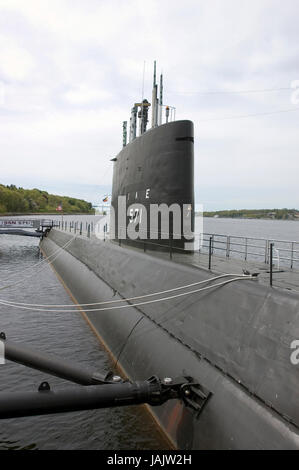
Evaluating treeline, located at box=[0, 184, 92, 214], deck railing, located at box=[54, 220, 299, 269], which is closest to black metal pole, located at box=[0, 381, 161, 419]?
deck railing, located at box=[54, 220, 299, 269]

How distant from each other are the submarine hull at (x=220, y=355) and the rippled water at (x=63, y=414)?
481 mm

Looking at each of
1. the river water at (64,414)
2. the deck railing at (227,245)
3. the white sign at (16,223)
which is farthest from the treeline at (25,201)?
the river water at (64,414)

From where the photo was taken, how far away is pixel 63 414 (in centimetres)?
675

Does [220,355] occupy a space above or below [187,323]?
below

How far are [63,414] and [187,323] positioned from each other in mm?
2930

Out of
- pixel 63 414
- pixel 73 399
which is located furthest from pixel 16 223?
pixel 73 399

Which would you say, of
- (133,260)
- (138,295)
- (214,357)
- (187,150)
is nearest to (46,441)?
(214,357)

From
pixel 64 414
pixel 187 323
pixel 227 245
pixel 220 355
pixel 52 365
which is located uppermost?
pixel 227 245

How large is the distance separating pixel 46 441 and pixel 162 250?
6206 millimetres

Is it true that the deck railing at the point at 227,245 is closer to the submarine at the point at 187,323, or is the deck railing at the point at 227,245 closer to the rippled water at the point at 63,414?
the submarine at the point at 187,323

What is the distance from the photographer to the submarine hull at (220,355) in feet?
13.5

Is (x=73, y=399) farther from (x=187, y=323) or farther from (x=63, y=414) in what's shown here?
(x=63, y=414)
